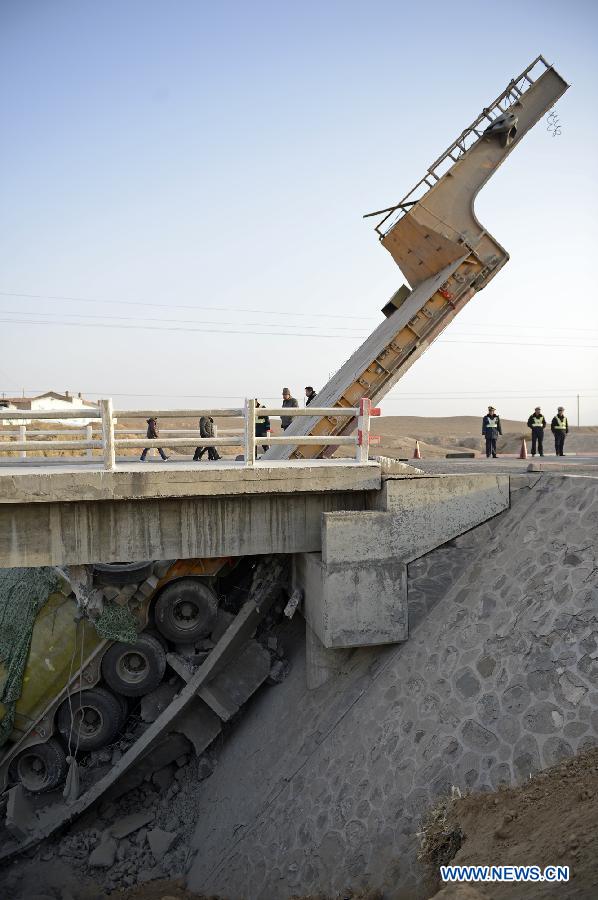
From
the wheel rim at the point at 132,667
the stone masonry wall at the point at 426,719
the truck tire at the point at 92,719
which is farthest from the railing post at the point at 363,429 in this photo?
the truck tire at the point at 92,719

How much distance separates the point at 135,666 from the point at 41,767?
226 centimetres

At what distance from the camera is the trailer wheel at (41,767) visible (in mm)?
9297

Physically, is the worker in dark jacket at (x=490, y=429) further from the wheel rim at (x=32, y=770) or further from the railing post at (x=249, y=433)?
the wheel rim at (x=32, y=770)

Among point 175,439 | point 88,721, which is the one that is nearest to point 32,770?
point 88,721

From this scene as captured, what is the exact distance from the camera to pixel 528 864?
3.94m

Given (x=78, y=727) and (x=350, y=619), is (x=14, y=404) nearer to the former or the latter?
(x=78, y=727)

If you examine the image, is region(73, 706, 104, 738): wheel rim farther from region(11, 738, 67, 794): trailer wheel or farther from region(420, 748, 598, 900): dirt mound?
region(420, 748, 598, 900): dirt mound

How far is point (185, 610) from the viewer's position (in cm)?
920

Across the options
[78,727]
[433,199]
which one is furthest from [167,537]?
[433,199]

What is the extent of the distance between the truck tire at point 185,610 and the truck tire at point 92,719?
1.40m

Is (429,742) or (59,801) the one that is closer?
(429,742)

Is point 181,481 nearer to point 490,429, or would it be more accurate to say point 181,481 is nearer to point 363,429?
point 363,429

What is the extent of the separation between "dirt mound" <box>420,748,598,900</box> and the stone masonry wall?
0.28 metres

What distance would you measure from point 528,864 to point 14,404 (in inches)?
1685
